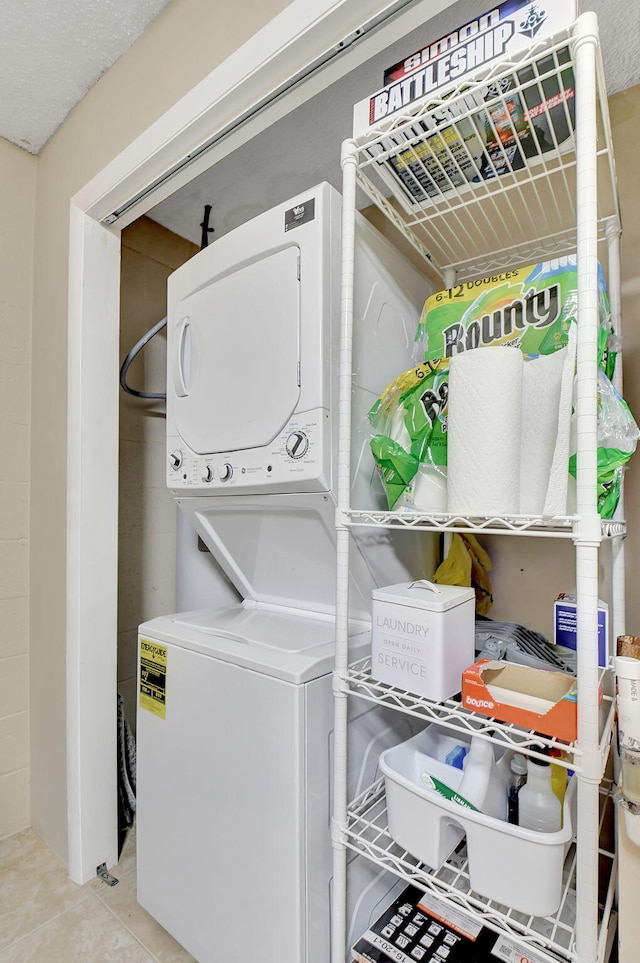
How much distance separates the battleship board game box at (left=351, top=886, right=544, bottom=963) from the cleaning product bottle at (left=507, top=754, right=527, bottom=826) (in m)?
0.26

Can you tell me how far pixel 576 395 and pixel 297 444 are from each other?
607mm

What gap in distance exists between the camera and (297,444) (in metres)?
1.19

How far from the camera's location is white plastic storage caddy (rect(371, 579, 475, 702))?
960 mm

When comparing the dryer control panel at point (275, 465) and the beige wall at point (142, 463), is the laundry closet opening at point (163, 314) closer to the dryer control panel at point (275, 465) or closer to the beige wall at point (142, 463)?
the beige wall at point (142, 463)

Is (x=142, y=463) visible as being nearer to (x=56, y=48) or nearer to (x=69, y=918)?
Answer: (x=56, y=48)

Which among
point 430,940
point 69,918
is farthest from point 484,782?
point 69,918

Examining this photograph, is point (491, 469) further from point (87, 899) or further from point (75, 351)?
point (87, 899)

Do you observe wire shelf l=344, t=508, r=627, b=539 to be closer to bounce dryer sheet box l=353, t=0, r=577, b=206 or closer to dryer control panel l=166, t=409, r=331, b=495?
dryer control panel l=166, t=409, r=331, b=495

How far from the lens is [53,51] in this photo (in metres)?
1.54

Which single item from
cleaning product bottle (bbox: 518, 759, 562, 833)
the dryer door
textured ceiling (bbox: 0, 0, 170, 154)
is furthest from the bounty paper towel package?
textured ceiling (bbox: 0, 0, 170, 154)

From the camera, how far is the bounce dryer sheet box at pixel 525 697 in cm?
81

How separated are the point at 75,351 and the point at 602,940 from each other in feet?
6.52

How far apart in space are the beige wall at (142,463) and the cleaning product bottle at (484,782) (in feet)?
5.40

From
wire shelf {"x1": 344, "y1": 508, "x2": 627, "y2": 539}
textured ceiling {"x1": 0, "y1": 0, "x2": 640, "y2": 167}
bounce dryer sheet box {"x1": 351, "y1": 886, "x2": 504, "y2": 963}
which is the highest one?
textured ceiling {"x1": 0, "y1": 0, "x2": 640, "y2": 167}
